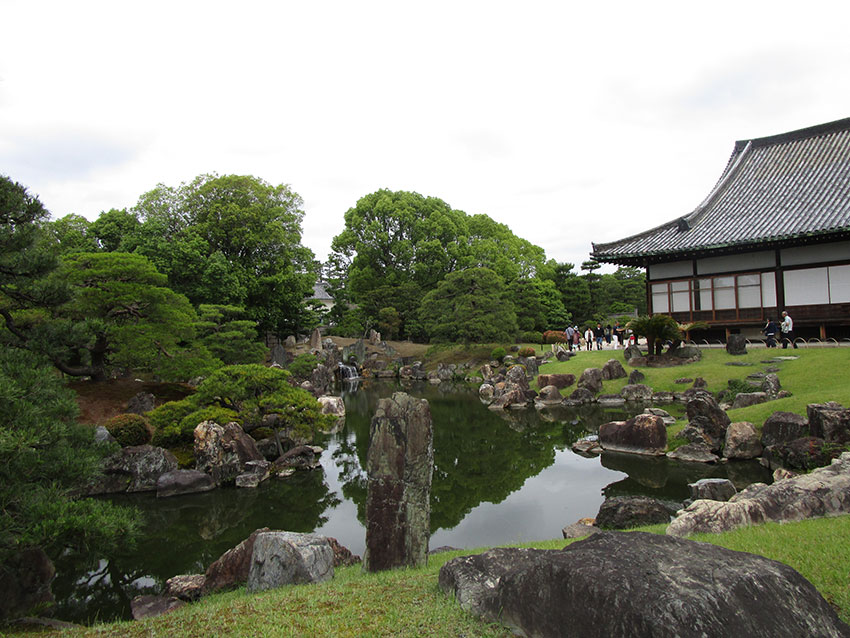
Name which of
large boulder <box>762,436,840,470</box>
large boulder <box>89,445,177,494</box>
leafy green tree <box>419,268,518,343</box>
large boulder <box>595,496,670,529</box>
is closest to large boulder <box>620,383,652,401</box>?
large boulder <box>762,436,840,470</box>

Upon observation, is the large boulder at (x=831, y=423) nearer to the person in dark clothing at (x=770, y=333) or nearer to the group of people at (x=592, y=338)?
the person in dark clothing at (x=770, y=333)

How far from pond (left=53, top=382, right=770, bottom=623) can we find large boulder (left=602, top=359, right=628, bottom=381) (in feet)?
22.0

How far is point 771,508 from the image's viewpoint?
668cm

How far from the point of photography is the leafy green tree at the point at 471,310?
107 feet

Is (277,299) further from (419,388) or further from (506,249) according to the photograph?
(506,249)

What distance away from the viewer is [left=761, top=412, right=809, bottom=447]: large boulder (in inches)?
438

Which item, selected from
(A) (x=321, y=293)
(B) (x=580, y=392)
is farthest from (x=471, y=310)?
(A) (x=321, y=293)

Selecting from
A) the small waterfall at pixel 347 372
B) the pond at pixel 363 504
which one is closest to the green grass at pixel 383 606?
the pond at pixel 363 504

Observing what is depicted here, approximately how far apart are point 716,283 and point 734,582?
23.5m

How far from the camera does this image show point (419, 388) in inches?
1224

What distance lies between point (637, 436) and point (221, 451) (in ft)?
36.5

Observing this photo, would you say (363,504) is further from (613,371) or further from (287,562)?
(613,371)

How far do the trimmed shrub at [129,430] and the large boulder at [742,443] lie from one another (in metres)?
15.1

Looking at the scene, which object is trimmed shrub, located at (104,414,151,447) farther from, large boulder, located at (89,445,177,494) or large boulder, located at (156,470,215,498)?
large boulder, located at (156,470,215,498)
